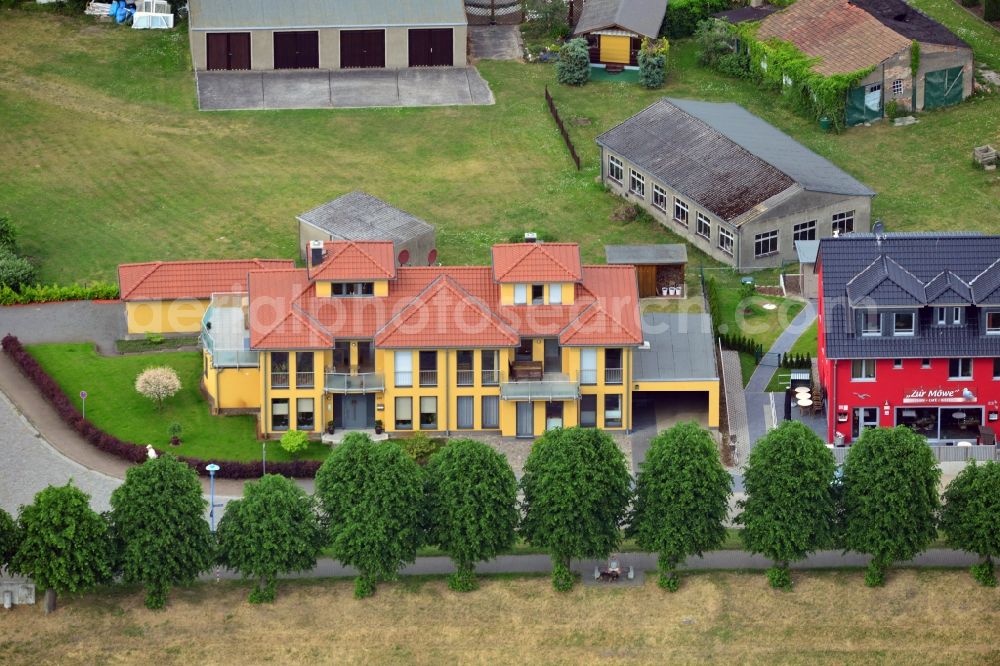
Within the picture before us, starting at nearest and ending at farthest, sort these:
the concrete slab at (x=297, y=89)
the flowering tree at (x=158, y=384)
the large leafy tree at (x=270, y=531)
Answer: the large leafy tree at (x=270, y=531) → the flowering tree at (x=158, y=384) → the concrete slab at (x=297, y=89)

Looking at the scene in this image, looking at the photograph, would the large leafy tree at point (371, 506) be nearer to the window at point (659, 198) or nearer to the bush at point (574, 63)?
the window at point (659, 198)

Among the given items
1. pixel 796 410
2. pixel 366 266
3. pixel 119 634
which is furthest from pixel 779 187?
pixel 119 634

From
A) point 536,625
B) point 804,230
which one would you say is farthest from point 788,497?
point 804,230

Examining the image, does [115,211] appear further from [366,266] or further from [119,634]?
[119,634]

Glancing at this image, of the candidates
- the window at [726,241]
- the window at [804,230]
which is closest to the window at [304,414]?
the window at [726,241]

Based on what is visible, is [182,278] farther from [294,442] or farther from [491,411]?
[491,411]
